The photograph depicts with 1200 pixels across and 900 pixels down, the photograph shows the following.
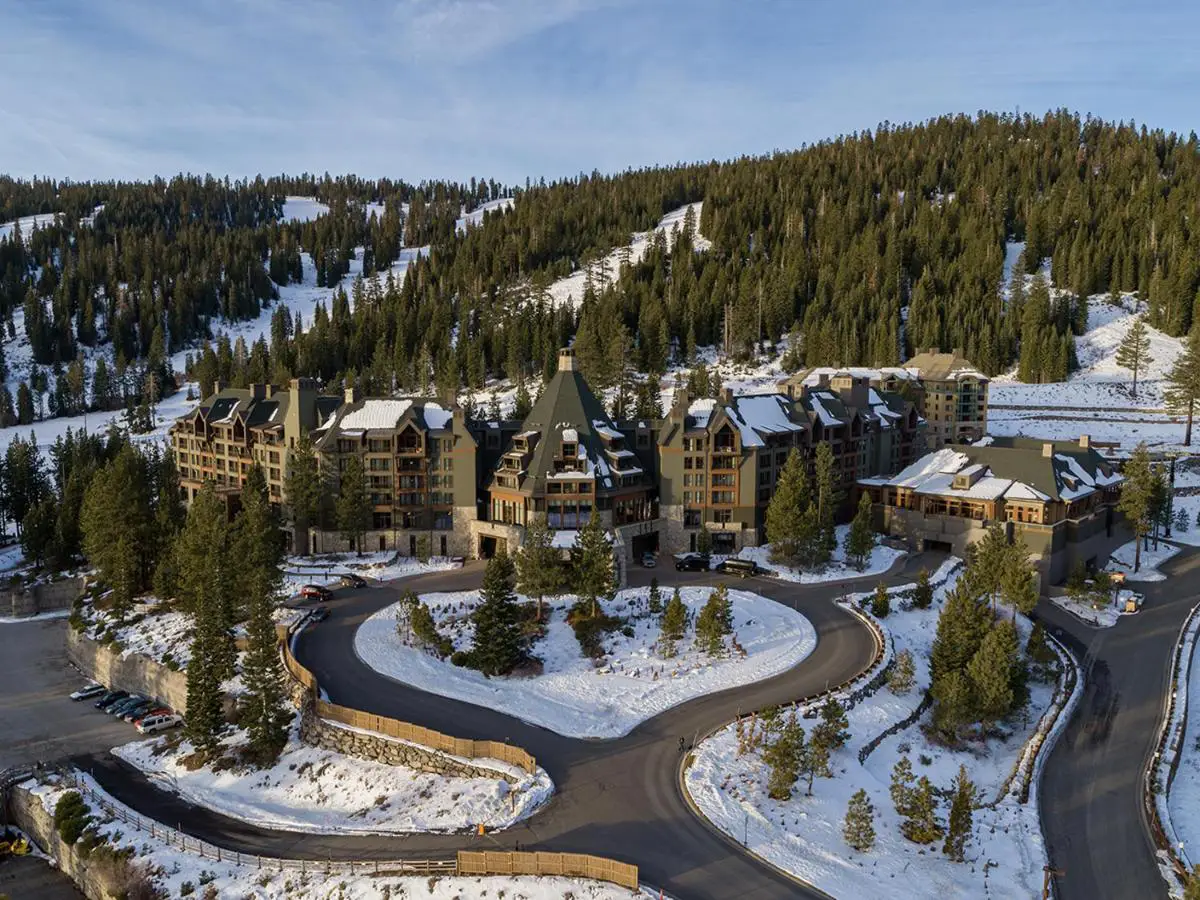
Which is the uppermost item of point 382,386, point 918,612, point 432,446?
point 382,386

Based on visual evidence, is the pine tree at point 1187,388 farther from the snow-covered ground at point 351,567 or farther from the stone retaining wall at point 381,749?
the stone retaining wall at point 381,749

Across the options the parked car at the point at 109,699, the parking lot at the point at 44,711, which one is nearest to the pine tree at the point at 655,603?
the parking lot at the point at 44,711

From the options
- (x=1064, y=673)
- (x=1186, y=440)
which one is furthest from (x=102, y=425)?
(x=1186, y=440)

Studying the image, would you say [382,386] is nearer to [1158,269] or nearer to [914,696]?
[914,696]

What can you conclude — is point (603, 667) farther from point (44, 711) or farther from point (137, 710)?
point (44, 711)

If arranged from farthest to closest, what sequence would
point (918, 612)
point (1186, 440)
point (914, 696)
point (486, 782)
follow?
point (1186, 440), point (918, 612), point (914, 696), point (486, 782)

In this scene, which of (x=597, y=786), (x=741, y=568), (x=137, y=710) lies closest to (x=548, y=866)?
(x=597, y=786)

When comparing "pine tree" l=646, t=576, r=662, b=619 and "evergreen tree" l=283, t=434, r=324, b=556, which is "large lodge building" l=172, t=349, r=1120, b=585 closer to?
"evergreen tree" l=283, t=434, r=324, b=556

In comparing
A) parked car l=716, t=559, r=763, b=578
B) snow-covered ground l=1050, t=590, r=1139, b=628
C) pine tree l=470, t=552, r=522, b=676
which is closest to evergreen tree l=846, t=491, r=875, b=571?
parked car l=716, t=559, r=763, b=578
